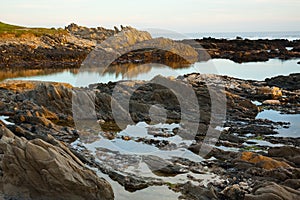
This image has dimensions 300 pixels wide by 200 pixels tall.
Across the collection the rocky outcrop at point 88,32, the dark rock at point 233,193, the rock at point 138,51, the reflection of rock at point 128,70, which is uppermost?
the rocky outcrop at point 88,32

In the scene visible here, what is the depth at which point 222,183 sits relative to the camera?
1326cm

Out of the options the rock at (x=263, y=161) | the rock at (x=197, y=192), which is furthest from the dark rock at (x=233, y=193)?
the rock at (x=263, y=161)

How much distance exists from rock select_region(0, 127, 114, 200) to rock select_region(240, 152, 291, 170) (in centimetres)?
Result: 580

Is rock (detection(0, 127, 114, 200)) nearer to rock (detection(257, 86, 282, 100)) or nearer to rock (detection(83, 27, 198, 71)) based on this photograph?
rock (detection(257, 86, 282, 100))

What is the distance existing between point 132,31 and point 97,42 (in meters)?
7.57

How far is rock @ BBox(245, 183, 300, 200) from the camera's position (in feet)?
36.2

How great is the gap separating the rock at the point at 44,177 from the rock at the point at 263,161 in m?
5.80

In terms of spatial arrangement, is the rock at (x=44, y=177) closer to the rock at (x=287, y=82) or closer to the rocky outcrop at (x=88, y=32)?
the rock at (x=287, y=82)

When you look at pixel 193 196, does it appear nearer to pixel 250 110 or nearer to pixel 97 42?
pixel 250 110

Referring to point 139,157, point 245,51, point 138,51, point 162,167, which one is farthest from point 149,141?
point 245,51

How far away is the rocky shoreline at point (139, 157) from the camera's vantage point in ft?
38.1

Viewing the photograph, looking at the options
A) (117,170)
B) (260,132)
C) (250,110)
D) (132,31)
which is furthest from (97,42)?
(117,170)

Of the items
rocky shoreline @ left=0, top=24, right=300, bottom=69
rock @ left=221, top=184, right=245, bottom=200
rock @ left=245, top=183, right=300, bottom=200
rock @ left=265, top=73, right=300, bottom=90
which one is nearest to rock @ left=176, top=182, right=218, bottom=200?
rock @ left=221, top=184, right=245, bottom=200

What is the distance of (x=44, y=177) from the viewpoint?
37.7 ft
